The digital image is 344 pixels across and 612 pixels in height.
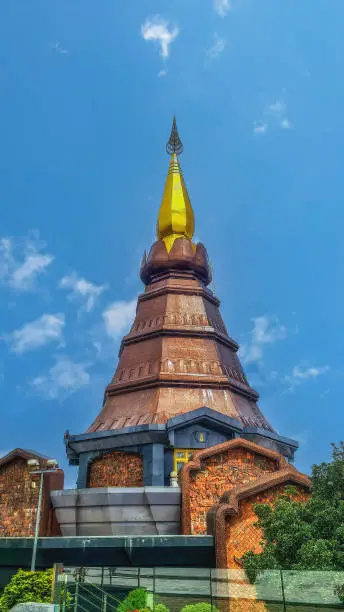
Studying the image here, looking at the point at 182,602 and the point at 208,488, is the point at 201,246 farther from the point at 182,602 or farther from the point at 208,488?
the point at 182,602

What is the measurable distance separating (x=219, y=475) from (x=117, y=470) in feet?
20.7

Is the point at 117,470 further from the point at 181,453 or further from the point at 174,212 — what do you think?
the point at 174,212

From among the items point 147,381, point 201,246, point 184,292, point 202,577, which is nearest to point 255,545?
point 202,577

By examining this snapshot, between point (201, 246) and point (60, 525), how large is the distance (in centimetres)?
2321

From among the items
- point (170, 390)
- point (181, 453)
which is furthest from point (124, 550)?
point (170, 390)

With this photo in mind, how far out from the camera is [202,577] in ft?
54.3

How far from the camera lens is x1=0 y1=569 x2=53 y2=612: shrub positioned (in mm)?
17781

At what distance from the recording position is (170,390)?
102 feet

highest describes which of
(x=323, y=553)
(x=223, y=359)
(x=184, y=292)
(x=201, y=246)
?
(x=201, y=246)

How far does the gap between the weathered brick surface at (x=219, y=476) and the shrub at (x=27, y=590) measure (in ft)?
23.8

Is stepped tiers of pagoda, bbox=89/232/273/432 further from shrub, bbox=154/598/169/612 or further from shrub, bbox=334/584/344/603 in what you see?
shrub, bbox=334/584/344/603

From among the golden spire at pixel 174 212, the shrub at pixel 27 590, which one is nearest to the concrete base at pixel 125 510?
the shrub at pixel 27 590

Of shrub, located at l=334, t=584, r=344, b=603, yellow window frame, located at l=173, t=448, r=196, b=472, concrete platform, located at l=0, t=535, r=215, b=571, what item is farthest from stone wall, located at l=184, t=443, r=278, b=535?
shrub, located at l=334, t=584, r=344, b=603

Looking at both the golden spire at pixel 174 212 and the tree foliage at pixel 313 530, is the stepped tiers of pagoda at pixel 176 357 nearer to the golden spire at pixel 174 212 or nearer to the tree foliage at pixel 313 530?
the golden spire at pixel 174 212
